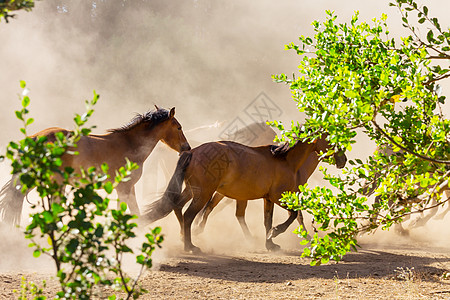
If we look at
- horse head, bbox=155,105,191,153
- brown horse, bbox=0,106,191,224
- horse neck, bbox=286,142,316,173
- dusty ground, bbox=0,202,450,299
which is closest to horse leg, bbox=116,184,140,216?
brown horse, bbox=0,106,191,224

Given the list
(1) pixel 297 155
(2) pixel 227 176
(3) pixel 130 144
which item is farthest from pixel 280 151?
(3) pixel 130 144

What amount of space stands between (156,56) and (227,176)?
18729 millimetres

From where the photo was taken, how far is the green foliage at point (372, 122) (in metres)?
2.86

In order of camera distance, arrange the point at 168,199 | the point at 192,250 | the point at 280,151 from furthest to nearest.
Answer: the point at 280,151 < the point at 168,199 < the point at 192,250

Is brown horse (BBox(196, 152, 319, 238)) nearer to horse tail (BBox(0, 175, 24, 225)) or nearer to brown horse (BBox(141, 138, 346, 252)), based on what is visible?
brown horse (BBox(141, 138, 346, 252))

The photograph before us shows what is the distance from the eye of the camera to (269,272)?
18.6ft

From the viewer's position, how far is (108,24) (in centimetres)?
2647

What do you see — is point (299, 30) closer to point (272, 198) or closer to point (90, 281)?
point (272, 198)

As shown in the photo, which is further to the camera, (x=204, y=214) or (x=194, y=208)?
(x=204, y=214)

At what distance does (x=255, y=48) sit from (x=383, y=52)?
2510 cm

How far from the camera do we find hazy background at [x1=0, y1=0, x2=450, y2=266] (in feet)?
67.6

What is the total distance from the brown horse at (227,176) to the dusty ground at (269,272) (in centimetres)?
61

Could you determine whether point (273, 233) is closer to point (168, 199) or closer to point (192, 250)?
point (192, 250)

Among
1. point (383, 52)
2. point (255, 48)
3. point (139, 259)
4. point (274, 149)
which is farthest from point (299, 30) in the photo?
point (139, 259)
